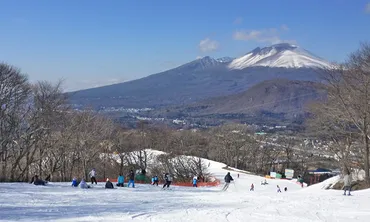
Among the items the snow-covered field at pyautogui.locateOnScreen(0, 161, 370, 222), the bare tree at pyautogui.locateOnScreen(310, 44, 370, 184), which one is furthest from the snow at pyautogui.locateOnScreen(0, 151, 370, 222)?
the bare tree at pyautogui.locateOnScreen(310, 44, 370, 184)

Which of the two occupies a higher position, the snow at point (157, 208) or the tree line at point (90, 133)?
the tree line at point (90, 133)

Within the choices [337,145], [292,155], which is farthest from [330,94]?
[292,155]

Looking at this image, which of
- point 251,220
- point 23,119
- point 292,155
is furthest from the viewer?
point 292,155

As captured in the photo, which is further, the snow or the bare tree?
the bare tree

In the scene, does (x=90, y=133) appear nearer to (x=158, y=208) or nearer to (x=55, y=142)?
(x=55, y=142)

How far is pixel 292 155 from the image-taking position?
74500mm

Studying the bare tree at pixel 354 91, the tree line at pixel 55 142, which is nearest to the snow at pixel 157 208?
the bare tree at pixel 354 91

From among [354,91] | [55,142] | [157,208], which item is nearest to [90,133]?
[55,142]

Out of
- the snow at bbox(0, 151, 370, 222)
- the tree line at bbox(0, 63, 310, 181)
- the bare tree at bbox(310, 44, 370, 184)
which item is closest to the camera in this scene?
the snow at bbox(0, 151, 370, 222)

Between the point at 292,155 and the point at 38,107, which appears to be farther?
the point at 292,155

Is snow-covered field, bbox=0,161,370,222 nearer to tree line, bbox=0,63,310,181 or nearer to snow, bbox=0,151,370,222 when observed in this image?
snow, bbox=0,151,370,222

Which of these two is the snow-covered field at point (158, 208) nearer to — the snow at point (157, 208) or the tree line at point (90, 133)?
the snow at point (157, 208)

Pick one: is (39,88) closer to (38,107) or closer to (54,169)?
(38,107)

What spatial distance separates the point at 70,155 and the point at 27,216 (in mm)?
30831
